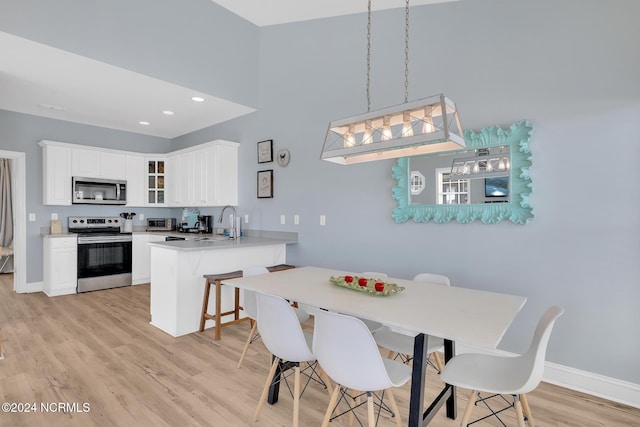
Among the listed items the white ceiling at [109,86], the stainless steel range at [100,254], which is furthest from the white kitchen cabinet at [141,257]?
the white ceiling at [109,86]

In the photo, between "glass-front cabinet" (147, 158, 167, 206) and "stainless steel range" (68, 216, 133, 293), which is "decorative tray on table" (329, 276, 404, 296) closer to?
"stainless steel range" (68, 216, 133, 293)

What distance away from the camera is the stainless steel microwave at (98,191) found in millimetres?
5152

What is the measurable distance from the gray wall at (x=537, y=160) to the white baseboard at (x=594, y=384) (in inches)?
2.5

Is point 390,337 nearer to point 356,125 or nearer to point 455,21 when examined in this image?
point 356,125

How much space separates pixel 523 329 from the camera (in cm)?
271

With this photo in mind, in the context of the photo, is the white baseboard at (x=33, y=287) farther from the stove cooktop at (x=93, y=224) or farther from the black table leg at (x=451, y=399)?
the black table leg at (x=451, y=399)

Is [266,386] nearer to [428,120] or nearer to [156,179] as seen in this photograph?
[428,120]

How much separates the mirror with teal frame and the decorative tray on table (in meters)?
1.23

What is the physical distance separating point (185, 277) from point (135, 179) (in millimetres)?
3177

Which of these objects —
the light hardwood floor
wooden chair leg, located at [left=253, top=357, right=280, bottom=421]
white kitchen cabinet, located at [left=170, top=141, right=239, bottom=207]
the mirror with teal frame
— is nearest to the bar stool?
the light hardwood floor

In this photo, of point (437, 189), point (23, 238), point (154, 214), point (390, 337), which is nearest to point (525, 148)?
point (437, 189)

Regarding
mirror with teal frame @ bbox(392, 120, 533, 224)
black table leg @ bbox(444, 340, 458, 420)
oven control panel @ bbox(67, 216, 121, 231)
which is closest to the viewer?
black table leg @ bbox(444, 340, 458, 420)

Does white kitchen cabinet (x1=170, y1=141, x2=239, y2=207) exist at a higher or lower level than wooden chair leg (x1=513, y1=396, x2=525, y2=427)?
higher

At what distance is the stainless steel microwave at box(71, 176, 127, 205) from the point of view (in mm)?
5152
